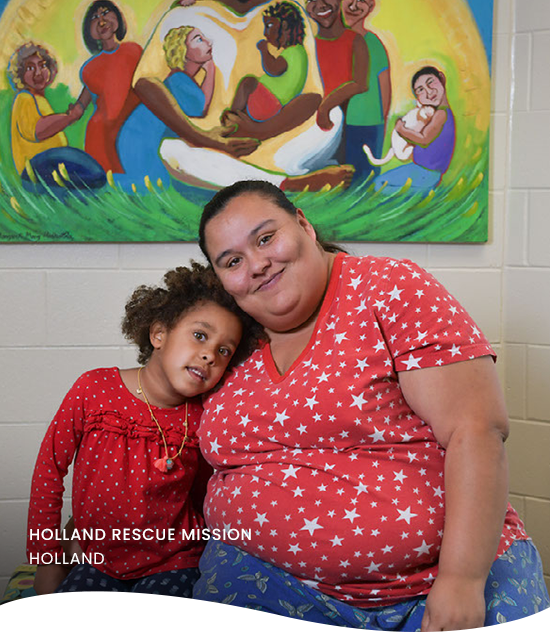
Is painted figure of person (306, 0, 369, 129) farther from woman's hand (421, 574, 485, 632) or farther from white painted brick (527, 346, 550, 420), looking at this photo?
woman's hand (421, 574, 485, 632)

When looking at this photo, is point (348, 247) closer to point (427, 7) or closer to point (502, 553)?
point (427, 7)

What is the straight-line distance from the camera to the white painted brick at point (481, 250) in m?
2.16

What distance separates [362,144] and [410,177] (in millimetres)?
184

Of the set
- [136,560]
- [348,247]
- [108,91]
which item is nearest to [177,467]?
[136,560]

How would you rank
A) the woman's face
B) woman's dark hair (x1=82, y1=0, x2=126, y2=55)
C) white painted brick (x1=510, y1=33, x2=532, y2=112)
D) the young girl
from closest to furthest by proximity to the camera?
the woman's face → the young girl → woman's dark hair (x1=82, y1=0, x2=126, y2=55) → white painted brick (x1=510, y1=33, x2=532, y2=112)

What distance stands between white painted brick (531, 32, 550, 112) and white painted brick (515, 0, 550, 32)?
29mm

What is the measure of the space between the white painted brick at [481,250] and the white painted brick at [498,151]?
4cm

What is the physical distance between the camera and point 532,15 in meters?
2.08

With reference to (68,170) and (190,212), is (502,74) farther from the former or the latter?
(68,170)

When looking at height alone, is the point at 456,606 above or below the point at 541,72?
below

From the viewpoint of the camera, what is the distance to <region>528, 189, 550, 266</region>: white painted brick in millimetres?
2096

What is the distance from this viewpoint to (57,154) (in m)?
Result: 2.02

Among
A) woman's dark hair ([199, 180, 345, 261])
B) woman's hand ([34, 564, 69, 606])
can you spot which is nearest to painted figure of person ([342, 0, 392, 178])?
woman's dark hair ([199, 180, 345, 261])

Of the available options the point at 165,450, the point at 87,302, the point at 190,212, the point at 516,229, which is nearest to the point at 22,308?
the point at 87,302
